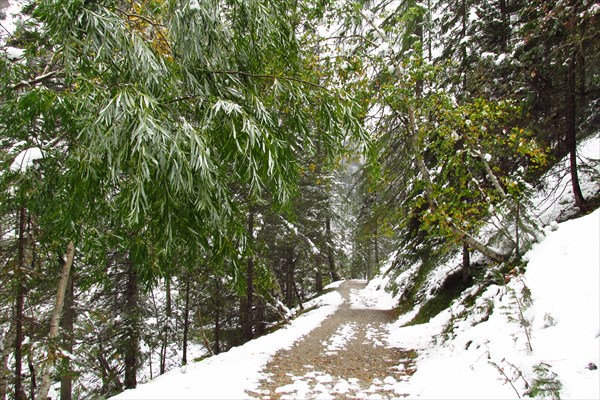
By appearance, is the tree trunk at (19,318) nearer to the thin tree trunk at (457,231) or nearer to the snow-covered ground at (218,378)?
the snow-covered ground at (218,378)

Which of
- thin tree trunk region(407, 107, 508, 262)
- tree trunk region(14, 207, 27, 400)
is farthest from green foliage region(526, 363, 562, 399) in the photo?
tree trunk region(14, 207, 27, 400)

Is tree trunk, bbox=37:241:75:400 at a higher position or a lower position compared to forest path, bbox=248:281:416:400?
higher

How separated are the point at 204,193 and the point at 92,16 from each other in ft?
6.08

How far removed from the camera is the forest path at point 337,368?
173 inches


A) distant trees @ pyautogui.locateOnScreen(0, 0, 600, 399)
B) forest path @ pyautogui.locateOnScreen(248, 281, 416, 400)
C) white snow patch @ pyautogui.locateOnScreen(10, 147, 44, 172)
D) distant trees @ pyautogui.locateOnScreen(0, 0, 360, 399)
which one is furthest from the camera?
forest path @ pyautogui.locateOnScreen(248, 281, 416, 400)

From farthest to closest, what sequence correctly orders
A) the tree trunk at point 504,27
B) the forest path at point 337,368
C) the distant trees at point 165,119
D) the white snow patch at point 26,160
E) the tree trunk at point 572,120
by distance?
the tree trunk at point 504,27
the tree trunk at point 572,120
the forest path at point 337,368
the white snow patch at point 26,160
the distant trees at point 165,119

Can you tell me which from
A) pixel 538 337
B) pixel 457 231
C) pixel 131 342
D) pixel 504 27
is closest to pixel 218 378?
pixel 538 337

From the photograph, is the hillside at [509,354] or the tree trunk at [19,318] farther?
the tree trunk at [19,318]

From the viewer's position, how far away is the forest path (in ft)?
14.4

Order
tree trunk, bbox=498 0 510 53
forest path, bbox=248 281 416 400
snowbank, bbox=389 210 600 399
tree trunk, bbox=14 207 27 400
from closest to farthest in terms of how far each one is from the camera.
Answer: snowbank, bbox=389 210 600 399 < forest path, bbox=248 281 416 400 < tree trunk, bbox=14 207 27 400 < tree trunk, bbox=498 0 510 53

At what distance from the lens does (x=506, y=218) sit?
4887 millimetres

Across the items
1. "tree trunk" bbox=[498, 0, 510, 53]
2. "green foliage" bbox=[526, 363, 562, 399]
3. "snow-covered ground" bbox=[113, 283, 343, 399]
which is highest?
"tree trunk" bbox=[498, 0, 510, 53]

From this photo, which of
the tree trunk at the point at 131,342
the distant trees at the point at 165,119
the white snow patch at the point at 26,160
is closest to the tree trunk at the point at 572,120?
A: the distant trees at the point at 165,119

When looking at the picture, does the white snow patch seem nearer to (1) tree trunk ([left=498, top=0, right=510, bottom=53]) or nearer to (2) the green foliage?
(2) the green foliage
